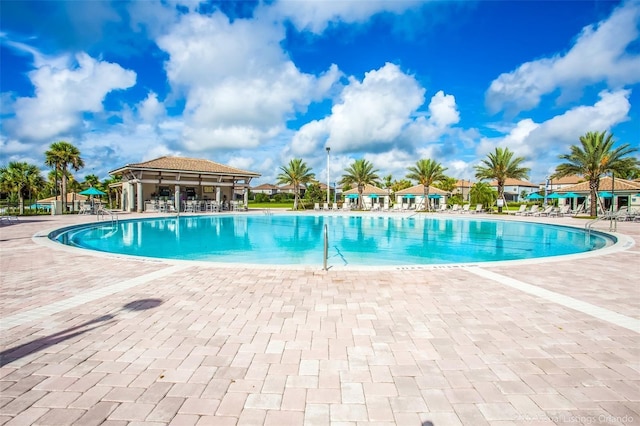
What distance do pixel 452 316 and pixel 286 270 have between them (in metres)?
3.35

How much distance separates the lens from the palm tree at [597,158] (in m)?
22.9

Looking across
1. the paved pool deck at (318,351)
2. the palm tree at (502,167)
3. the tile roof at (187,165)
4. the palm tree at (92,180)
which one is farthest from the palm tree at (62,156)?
the palm tree at (502,167)

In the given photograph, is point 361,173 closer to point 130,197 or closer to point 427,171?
point 427,171

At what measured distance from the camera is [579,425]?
2.12 m

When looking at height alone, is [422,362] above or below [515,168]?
below

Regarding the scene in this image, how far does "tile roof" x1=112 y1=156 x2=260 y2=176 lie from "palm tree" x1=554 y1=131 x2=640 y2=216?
26811mm

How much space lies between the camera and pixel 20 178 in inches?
1342

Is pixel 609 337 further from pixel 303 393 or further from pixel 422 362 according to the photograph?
pixel 303 393

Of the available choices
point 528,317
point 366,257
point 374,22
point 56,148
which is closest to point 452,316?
point 528,317

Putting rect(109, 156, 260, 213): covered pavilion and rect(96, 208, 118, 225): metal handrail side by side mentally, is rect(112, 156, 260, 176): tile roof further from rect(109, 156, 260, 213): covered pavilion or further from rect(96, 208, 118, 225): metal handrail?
rect(96, 208, 118, 225): metal handrail

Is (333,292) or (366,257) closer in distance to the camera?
(333,292)

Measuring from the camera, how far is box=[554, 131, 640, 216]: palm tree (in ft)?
75.3

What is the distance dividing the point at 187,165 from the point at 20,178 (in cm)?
1928

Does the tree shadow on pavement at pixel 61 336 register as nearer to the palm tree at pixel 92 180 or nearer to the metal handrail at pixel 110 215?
the metal handrail at pixel 110 215
